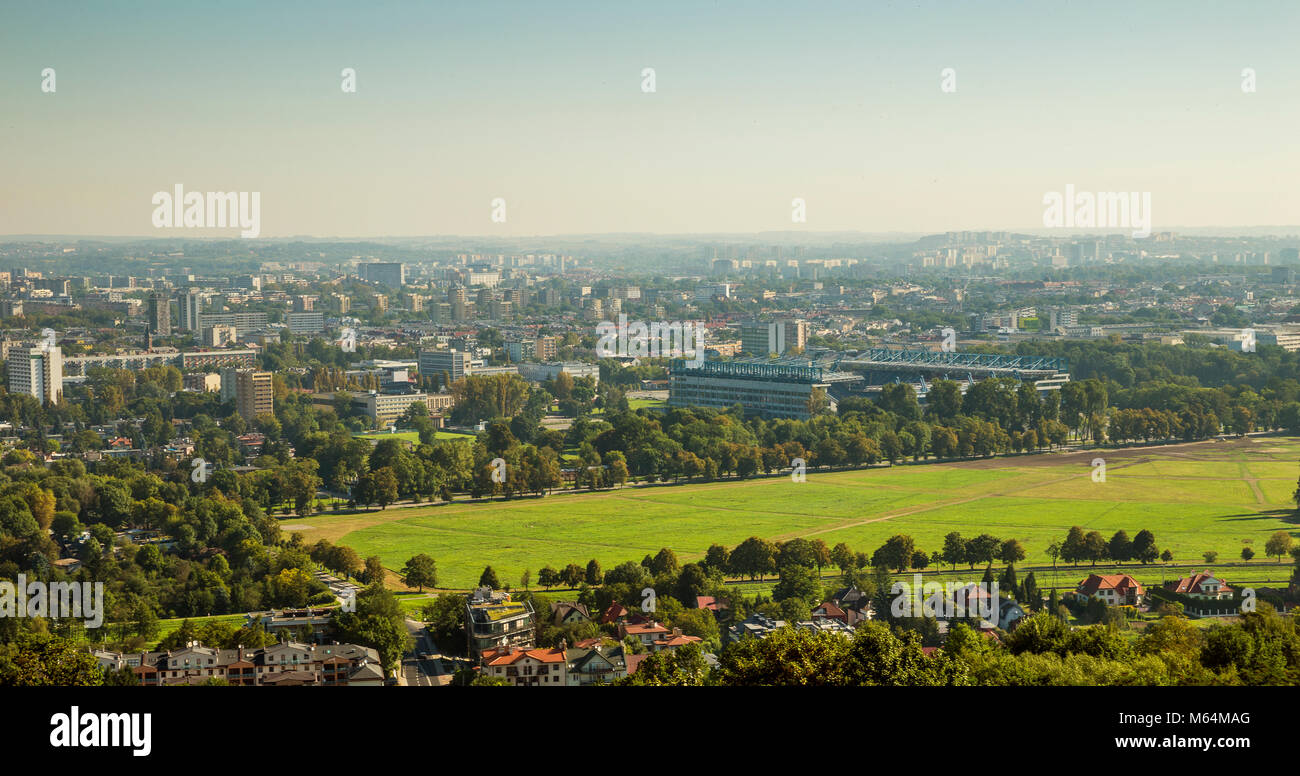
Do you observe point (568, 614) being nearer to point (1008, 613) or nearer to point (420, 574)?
point (420, 574)

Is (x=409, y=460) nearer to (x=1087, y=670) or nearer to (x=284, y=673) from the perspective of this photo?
(x=284, y=673)

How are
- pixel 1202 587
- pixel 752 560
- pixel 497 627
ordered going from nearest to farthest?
pixel 497 627 < pixel 1202 587 < pixel 752 560

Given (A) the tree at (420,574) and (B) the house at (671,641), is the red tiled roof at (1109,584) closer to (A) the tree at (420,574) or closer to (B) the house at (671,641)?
(B) the house at (671,641)

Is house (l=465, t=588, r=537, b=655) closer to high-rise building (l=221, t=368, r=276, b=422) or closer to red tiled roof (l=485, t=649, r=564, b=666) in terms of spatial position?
red tiled roof (l=485, t=649, r=564, b=666)

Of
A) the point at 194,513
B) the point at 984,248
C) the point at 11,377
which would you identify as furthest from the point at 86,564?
the point at 984,248

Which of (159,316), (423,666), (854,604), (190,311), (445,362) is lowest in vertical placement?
(423,666)

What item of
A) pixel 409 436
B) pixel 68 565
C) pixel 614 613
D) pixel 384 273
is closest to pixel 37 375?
pixel 409 436
